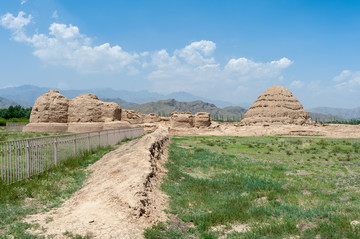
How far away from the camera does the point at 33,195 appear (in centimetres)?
723

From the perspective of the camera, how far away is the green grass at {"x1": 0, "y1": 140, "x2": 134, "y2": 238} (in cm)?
513

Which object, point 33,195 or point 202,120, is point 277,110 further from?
point 33,195

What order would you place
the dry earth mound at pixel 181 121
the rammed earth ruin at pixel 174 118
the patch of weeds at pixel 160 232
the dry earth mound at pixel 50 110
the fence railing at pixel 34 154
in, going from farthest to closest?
the dry earth mound at pixel 181 121 < the rammed earth ruin at pixel 174 118 < the dry earth mound at pixel 50 110 < the fence railing at pixel 34 154 < the patch of weeds at pixel 160 232

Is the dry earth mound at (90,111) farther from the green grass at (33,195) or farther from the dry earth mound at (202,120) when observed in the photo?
the green grass at (33,195)

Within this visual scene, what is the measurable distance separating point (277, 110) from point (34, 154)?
5545 centimetres

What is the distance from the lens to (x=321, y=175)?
37.2 ft

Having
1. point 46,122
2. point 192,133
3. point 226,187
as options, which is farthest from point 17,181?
point 192,133

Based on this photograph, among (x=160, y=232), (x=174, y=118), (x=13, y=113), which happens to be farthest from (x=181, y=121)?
(x=13, y=113)

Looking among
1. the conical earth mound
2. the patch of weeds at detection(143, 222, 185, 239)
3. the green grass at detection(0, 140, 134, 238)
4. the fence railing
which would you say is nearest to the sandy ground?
the patch of weeds at detection(143, 222, 185, 239)

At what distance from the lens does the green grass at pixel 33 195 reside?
5.13 m

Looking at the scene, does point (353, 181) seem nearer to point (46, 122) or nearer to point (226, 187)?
point (226, 187)

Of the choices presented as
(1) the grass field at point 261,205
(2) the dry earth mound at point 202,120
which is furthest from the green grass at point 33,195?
(2) the dry earth mound at point 202,120

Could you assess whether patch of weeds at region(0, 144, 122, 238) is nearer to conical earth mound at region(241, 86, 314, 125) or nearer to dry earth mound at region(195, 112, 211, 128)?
dry earth mound at region(195, 112, 211, 128)

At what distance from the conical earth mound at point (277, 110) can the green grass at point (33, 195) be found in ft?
166
